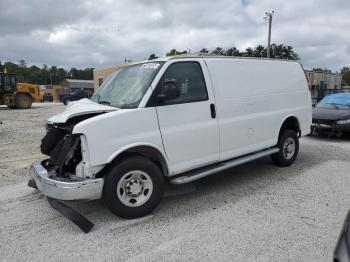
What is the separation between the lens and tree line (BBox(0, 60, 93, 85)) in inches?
4483

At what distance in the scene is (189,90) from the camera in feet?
15.8

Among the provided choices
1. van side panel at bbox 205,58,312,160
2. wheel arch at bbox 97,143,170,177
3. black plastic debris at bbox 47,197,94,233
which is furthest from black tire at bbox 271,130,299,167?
black plastic debris at bbox 47,197,94,233

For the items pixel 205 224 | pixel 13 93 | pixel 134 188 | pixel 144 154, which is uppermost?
pixel 13 93

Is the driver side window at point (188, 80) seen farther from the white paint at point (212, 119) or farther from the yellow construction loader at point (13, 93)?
the yellow construction loader at point (13, 93)

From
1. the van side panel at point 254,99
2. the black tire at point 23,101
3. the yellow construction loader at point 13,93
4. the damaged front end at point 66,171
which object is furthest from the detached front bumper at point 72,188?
the black tire at point 23,101

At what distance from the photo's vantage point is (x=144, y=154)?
455cm

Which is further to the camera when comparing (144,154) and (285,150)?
(285,150)

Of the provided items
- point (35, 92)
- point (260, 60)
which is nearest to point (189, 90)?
point (260, 60)

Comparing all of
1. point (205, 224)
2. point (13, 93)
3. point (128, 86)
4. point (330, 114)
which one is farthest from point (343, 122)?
point (13, 93)

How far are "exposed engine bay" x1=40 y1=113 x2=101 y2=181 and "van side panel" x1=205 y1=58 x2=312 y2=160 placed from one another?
2.08 metres

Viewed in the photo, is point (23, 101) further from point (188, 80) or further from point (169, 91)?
point (169, 91)

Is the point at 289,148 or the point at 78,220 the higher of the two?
the point at 289,148

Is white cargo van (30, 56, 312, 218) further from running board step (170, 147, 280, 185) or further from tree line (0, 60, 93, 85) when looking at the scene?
tree line (0, 60, 93, 85)

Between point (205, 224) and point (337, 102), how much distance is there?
30.7ft
